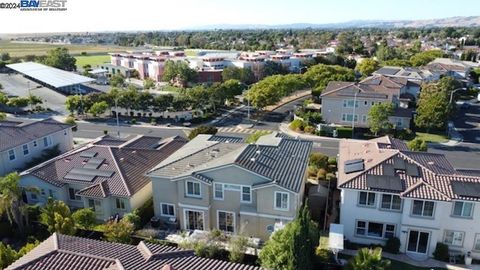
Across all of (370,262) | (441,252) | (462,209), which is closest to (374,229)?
(441,252)

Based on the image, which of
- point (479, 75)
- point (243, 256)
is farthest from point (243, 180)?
point (479, 75)

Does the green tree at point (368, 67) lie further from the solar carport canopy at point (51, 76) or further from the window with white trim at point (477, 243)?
the window with white trim at point (477, 243)

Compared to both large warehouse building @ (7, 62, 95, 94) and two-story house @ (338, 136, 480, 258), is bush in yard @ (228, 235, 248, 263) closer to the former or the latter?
two-story house @ (338, 136, 480, 258)

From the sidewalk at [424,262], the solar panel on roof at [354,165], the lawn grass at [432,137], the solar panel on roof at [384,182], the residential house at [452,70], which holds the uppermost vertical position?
the residential house at [452,70]

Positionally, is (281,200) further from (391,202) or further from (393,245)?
(393,245)

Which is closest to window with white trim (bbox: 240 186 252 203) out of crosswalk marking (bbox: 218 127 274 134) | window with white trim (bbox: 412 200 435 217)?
window with white trim (bbox: 412 200 435 217)

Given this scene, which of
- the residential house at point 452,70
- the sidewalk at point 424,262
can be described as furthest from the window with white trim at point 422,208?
the residential house at point 452,70

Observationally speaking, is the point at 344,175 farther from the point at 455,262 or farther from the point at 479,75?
the point at 479,75
